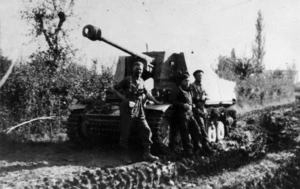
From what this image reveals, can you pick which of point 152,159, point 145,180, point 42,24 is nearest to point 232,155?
point 152,159

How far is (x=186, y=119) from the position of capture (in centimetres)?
Result: 693

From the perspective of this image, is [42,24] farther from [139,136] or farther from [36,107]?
[139,136]

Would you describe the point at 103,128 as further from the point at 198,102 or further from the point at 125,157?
the point at 198,102

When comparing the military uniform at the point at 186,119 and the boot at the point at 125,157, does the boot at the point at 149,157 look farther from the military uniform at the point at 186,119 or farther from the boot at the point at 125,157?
the military uniform at the point at 186,119

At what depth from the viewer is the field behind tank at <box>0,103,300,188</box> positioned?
4.86m

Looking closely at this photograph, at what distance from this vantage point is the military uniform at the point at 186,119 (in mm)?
6926

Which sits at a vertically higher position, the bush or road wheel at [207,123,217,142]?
the bush

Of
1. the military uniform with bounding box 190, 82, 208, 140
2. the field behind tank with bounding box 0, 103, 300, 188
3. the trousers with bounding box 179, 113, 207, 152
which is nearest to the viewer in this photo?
the field behind tank with bounding box 0, 103, 300, 188

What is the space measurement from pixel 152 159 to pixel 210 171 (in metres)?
1.03

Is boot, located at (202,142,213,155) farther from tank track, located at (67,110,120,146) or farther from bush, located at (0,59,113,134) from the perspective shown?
bush, located at (0,59,113,134)

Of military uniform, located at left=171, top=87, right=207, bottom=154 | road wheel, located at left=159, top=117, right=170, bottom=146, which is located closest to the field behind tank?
military uniform, located at left=171, top=87, right=207, bottom=154

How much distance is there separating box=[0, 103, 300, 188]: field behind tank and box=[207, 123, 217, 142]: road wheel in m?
0.68

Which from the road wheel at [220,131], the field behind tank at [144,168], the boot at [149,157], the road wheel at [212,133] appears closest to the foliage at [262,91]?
the road wheel at [220,131]

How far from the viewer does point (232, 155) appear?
22.5 feet
